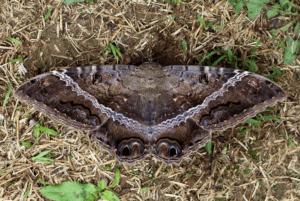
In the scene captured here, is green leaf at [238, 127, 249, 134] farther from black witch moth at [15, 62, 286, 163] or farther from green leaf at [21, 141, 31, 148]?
green leaf at [21, 141, 31, 148]

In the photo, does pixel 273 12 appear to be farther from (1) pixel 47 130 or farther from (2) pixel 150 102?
(1) pixel 47 130

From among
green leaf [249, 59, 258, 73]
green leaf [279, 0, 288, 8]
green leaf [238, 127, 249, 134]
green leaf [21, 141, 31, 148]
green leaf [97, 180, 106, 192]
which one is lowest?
green leaf [97, 180, 106, 192]

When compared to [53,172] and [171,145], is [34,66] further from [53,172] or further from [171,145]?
[171,145]

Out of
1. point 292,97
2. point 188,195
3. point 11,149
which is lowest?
point 188,195

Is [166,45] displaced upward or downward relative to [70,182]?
upward

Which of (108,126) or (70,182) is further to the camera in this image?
(70,182)

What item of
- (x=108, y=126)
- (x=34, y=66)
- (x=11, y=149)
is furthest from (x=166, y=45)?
(x=11, y=149)

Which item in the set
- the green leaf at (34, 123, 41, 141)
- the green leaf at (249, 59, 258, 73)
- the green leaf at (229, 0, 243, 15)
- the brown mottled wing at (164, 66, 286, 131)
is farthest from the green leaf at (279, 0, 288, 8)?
the green leaf at (34, 123, 41, 141)
